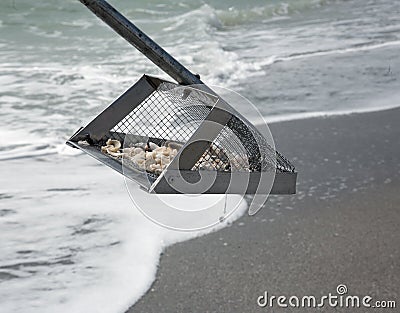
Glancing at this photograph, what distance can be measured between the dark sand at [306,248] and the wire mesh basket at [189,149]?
0.95 meters

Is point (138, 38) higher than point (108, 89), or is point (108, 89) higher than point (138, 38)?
point (138, 38)

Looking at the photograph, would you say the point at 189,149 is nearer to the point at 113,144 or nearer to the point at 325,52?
the point at 113,144

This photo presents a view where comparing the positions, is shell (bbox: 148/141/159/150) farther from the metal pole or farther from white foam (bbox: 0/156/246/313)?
white foam (bbox: 0/156/246/313)

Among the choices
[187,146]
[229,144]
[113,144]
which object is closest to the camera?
[187,146]

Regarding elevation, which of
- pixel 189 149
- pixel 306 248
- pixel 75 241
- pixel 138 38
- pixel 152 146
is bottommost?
pixel 306 248

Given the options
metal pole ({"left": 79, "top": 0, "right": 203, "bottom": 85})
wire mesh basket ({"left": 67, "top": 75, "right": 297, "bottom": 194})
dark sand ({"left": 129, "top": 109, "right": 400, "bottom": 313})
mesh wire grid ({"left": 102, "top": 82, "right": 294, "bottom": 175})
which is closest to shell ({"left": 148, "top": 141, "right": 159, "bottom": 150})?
wire mesh basket ({"left": 67, "top": 75, "right": 297, "bottom": 194})

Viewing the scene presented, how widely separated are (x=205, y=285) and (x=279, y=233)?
0.61 m

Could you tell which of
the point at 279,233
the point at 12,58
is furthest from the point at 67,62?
the point at 279,233

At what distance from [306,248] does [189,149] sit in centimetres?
172

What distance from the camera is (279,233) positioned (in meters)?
3.48

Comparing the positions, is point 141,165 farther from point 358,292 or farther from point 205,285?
point 358,292

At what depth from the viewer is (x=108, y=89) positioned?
639 cm

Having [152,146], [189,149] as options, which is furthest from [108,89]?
[189,149]

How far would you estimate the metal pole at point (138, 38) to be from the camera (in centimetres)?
151
